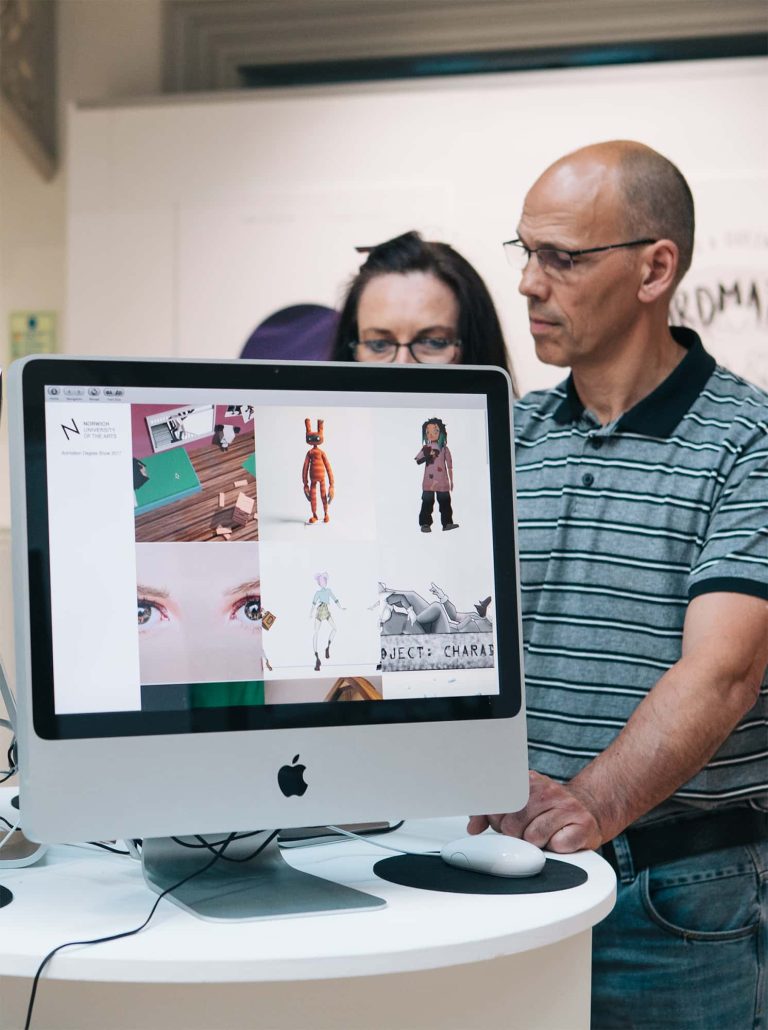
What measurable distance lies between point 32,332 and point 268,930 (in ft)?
7.60

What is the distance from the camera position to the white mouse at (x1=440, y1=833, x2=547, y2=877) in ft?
3.23

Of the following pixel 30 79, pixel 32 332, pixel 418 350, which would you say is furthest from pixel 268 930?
pixel 30 79

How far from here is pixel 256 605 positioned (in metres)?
0.94

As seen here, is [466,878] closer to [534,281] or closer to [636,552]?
[636,552]

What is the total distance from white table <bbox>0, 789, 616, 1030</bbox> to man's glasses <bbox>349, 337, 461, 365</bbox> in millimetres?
1461

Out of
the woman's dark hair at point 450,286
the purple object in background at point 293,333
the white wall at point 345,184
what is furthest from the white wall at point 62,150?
the woman's dark hair at point 450,286

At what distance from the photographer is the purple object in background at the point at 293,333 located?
2623 millimetres

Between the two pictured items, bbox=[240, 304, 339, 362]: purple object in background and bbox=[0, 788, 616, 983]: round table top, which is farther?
bbox=[240, 304, 339, 362]: purple object in background

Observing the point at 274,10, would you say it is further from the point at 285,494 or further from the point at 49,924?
the point at 49,924

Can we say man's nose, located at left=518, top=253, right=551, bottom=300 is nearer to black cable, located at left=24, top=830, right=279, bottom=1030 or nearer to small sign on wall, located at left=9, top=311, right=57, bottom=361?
black cable, located at left=24, top=830, right=279, bottom=1030

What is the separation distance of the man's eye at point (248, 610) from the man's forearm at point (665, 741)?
47 centimetres

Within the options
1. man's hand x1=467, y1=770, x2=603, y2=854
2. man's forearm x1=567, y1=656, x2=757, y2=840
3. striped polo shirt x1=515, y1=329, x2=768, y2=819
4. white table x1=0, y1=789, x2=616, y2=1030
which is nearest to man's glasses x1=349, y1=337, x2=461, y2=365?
striped polo shirt x1=515, y1=329, x2=768, y2=819

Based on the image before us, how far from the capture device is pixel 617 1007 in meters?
1.47

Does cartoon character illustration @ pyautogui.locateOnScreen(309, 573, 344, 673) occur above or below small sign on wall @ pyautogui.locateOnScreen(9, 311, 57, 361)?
below
